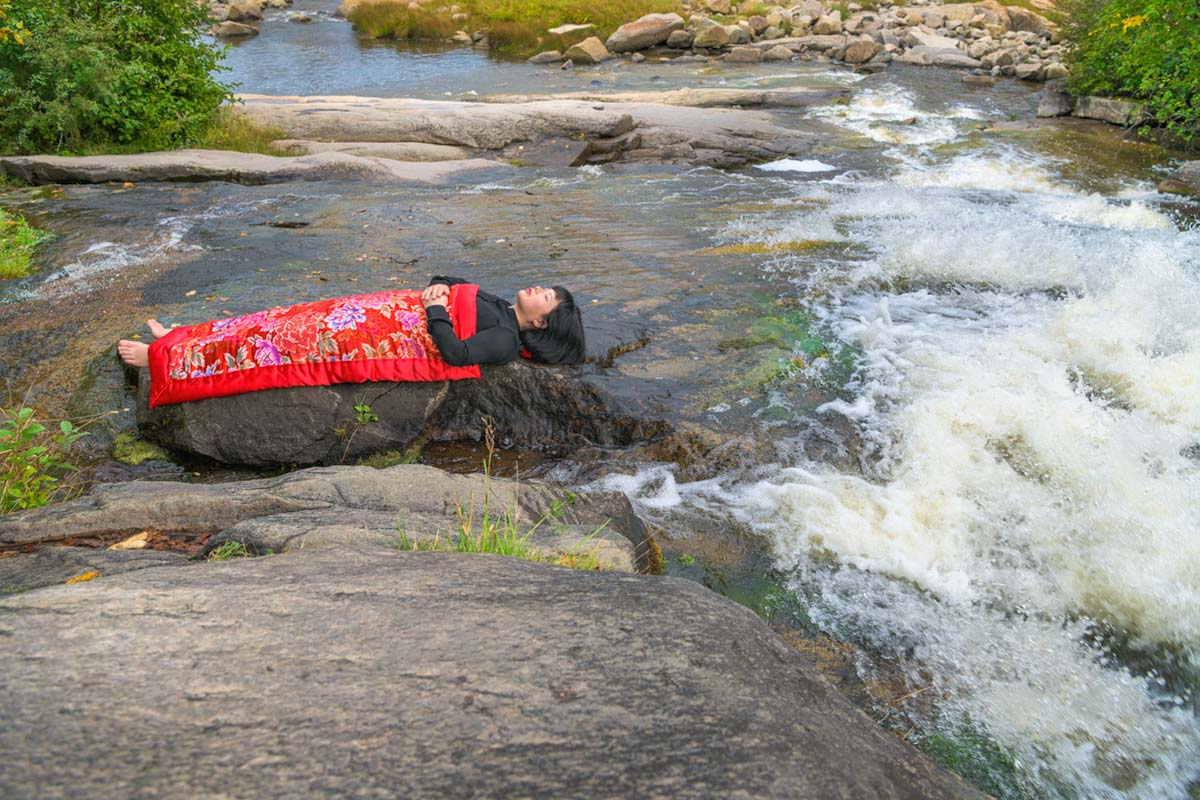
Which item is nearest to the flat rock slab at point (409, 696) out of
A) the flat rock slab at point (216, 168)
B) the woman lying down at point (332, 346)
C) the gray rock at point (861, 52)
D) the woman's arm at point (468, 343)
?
the woman's arm at point (468, 343)

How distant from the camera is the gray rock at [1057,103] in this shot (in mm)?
16719

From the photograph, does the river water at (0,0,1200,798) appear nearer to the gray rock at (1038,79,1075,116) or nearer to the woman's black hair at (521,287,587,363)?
the woman's black hair at (521,287,587,363)

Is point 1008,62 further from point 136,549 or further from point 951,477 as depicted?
point 136,549

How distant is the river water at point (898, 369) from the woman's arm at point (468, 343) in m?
0.91

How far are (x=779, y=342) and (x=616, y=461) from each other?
197cm

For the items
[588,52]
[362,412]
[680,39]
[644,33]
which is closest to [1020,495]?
[362,412]

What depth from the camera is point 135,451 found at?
536cm

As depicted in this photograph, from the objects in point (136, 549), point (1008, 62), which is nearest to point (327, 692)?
point (136, 549)

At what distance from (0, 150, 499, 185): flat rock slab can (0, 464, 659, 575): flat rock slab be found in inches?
319

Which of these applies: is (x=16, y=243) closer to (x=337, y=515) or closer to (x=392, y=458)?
(x=392, y=458)

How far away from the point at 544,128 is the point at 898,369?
1019 centimetres

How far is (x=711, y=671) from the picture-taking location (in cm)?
227

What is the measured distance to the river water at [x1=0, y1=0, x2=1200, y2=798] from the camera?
384 cm

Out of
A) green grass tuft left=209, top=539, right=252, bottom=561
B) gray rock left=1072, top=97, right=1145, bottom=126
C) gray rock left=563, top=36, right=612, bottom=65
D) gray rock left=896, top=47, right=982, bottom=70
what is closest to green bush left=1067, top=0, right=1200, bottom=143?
gray rock left=1072, top=97, right=1145, bottom=126
